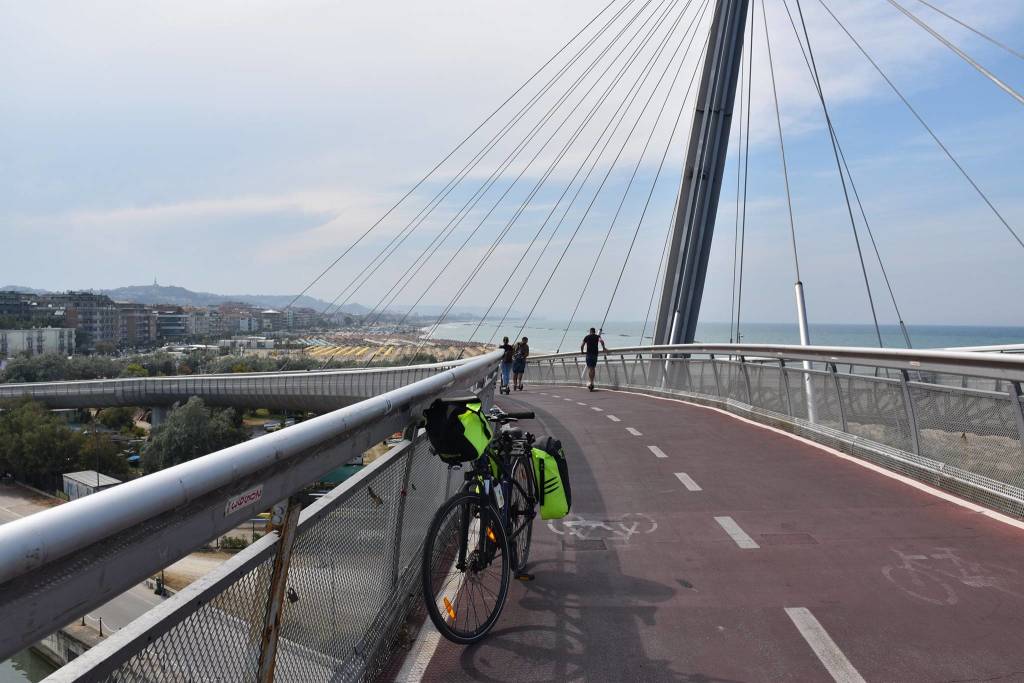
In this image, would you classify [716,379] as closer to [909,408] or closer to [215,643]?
[909,408]

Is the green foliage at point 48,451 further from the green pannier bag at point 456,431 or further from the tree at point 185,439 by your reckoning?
the green pannier bag at point 456,431

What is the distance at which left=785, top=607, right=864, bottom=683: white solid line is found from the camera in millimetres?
4258

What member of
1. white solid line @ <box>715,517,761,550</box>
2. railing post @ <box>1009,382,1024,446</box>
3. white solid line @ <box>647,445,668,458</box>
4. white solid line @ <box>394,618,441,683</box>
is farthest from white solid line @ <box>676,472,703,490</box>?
white solid line @ <box>394,618,441,683</box>

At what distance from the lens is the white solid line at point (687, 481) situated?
905cm

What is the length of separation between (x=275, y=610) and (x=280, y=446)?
0.56 meters

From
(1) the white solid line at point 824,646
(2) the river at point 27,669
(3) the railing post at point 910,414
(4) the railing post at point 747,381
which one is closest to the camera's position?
(2) the river at point 27,669

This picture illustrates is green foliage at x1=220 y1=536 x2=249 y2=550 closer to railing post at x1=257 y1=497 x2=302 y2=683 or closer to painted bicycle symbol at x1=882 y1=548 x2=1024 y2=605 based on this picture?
railing post at x1=257 y1=497 x2=302 y2=683

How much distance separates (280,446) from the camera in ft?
9.73

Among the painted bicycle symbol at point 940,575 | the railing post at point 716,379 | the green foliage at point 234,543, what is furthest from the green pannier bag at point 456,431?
the railing post at point 716,379

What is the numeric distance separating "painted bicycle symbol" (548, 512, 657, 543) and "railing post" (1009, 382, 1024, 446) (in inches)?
125

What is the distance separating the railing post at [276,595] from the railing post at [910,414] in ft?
26.0

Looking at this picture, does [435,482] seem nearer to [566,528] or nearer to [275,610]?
[566,528]

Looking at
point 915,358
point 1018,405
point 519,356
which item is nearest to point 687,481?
point 915,358

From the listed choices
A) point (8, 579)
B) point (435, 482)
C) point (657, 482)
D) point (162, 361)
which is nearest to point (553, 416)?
point (657, 482)
